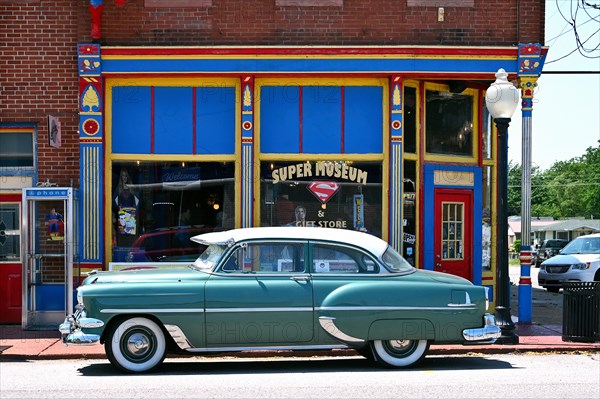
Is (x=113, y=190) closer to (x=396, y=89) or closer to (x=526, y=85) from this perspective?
(x=396, y=89)

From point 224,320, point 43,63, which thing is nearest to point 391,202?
point 224,320

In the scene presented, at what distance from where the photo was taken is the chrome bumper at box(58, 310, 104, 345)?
9.84 m

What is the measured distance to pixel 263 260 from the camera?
1023 cm

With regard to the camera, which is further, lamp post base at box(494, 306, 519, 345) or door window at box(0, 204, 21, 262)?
door window at box(0, 204, 21, 262)

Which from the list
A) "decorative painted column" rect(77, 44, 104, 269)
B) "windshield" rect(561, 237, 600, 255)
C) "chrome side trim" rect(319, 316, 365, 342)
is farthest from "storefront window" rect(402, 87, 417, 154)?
"windshield" rect(561, 237, 600, 255)

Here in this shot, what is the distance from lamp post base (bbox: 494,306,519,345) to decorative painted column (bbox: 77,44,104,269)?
20.4 feet

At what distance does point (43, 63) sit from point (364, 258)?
6.96 m

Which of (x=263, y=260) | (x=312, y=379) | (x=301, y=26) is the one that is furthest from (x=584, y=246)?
(x=312, y=379)

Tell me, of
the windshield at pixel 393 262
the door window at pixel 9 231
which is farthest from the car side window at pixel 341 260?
the door window at pixel 9 231

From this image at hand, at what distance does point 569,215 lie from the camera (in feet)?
356

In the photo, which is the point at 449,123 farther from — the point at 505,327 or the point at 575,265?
the point at 575,265

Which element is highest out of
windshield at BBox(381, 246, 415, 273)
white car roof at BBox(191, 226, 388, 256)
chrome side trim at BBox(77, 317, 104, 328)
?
white car roof at BBox(191, 226, 388, 256)

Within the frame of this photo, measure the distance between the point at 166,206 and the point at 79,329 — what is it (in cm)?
458

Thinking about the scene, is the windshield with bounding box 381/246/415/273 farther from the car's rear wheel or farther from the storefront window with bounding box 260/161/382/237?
the storefront window with bounding box 260/161/382/237
